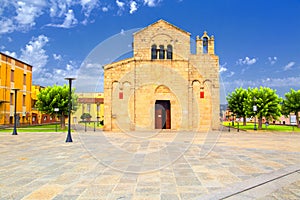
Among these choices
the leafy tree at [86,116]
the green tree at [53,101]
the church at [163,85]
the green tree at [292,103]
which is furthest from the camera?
the leafy tree at [86,116]

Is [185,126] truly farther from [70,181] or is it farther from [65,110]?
[70,181]

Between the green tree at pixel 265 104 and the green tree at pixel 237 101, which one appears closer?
the green tree at pixel 265 104

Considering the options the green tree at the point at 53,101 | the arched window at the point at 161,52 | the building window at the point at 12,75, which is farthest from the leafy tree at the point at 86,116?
the arched window at the point at 161,52

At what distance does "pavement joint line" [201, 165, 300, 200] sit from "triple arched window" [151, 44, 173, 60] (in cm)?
2153

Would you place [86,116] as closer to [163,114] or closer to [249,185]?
[163,114]

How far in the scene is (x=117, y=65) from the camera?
1095 inches

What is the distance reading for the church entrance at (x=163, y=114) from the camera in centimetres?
2831

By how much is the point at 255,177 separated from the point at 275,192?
1.30 metres

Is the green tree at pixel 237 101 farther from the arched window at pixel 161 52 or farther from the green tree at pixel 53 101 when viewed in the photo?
the green tree at pixel 53 101

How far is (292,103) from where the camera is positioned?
3594 cm

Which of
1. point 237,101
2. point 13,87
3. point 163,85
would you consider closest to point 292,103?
point 237,101

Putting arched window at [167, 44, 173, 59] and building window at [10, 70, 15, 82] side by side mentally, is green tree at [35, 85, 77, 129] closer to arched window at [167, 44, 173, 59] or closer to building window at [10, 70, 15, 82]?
building window at [10, 70, 15, 82]

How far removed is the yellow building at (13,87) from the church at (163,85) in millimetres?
19866

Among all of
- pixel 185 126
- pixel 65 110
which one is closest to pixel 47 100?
pixel 65 110
